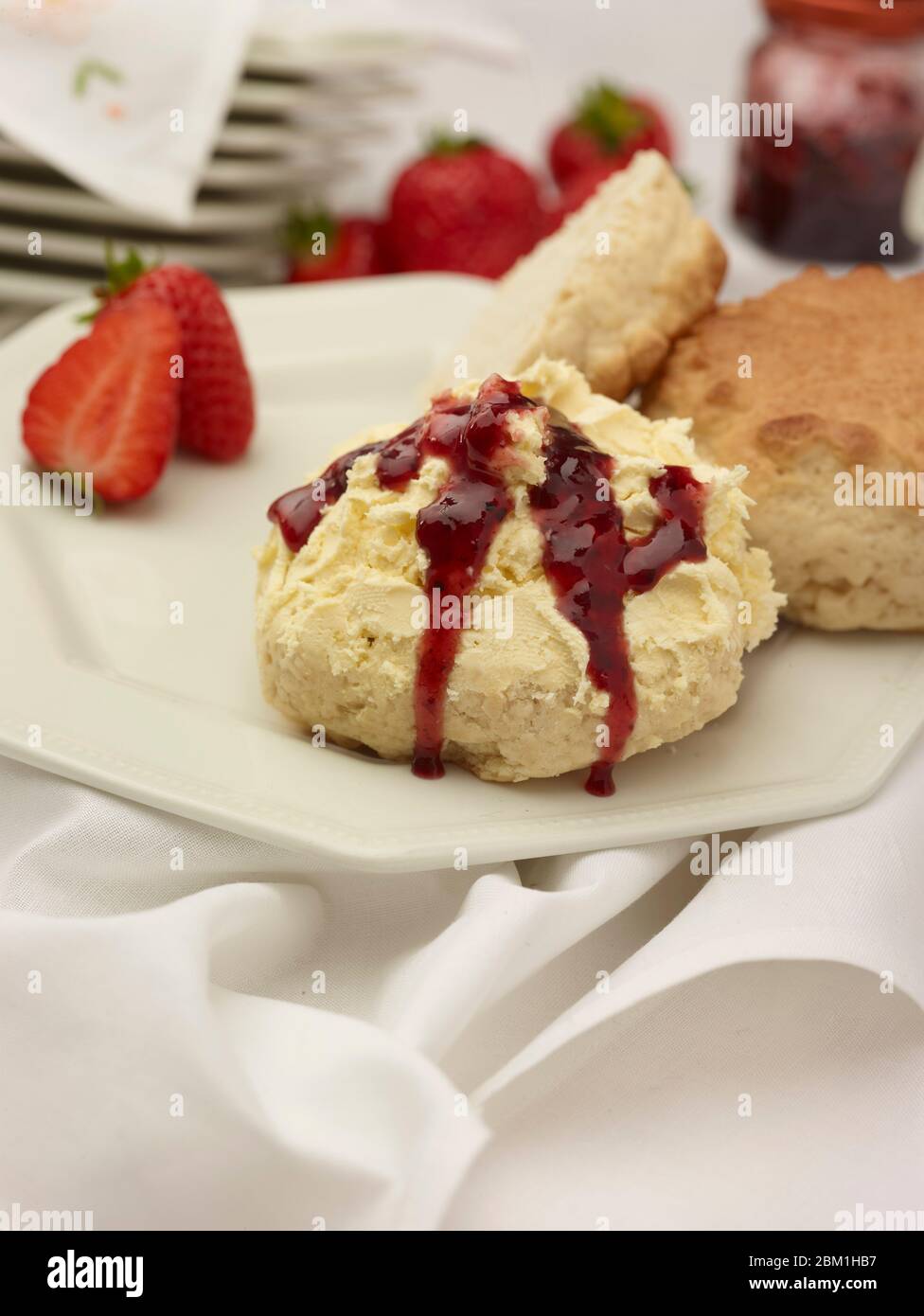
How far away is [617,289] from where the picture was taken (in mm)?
2838

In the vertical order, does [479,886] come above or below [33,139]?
below

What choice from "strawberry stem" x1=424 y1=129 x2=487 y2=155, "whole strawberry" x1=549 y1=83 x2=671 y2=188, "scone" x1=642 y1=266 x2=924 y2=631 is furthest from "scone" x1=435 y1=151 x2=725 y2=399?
"whole strawberry" x1=549 y1=83 x2=671 y2=188

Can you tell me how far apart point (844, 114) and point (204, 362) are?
6.70ft

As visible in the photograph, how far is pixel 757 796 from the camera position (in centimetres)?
226

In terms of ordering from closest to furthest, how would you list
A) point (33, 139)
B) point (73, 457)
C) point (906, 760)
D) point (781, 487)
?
point (906, 760) → point (781, 487) → point (73, 457) → point (33, 139)

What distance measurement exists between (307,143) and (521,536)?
7.25 ft

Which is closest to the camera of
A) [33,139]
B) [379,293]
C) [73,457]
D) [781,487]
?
[781,487]

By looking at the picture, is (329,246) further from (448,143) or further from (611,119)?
(611,119)

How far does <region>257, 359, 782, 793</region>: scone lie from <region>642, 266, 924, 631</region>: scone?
0.28 m

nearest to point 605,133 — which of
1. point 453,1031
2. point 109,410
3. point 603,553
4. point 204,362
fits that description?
point 204,362

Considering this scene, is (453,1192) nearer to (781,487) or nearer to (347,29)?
(781,487)

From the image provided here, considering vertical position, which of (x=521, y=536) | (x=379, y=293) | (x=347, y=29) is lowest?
(x=521, y=536)

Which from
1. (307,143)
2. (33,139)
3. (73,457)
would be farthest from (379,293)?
(73,457)

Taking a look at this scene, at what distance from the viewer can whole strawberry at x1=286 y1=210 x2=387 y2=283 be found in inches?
163
